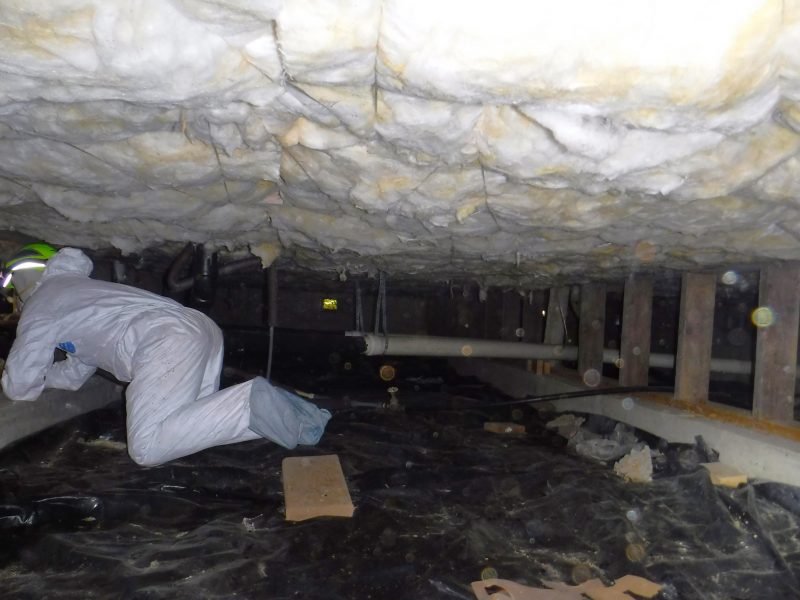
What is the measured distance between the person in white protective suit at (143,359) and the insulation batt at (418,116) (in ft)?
1.19

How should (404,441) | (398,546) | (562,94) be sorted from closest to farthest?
(562,94) → (398,546) → (404,441)

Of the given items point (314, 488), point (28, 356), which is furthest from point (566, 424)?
point (28, 356)

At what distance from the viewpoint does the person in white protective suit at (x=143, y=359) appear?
2.27 meters

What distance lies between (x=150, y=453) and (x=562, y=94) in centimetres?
208

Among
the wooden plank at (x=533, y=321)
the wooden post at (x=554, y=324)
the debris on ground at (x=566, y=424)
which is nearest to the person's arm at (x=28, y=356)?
the debris on ground at (x=566, y=424)

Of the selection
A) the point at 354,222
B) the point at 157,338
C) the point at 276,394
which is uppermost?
the point at 354,222

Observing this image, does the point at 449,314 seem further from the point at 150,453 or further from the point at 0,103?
the point at 0,103

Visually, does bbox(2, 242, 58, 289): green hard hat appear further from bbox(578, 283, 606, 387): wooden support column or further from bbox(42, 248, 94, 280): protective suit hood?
bbox(578, 283, 606, 387): wooden support column

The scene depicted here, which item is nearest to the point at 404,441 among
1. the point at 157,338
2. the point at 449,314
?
the point at 157,338

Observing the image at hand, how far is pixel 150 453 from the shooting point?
7.38 ft

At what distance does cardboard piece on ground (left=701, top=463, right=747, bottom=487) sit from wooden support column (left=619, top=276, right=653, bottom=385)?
48.1 inches

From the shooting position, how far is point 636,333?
372 cm

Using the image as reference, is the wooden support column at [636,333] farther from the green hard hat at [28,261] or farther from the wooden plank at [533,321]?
the green hard hat at [28,261]

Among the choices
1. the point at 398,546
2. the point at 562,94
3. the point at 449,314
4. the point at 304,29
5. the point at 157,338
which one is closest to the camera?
the point at 304,29
